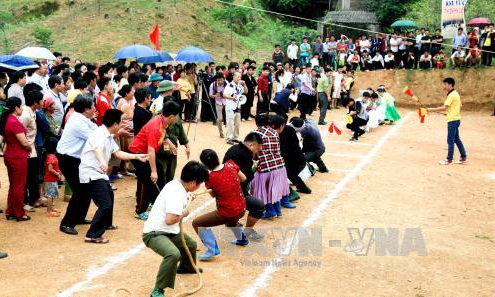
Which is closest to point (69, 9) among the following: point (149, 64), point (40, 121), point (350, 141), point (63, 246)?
point (149, 64)

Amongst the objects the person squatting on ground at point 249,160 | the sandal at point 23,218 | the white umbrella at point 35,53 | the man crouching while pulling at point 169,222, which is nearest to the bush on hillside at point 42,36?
the white umbrella at point 35,53

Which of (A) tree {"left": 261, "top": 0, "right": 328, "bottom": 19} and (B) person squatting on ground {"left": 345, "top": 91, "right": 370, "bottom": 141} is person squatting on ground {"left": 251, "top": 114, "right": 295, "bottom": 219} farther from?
(A) tree {"left": 261, "top": 0, "right": 328, "bottom": 19}

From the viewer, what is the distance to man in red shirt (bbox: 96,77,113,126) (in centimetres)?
940

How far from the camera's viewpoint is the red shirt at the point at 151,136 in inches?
297

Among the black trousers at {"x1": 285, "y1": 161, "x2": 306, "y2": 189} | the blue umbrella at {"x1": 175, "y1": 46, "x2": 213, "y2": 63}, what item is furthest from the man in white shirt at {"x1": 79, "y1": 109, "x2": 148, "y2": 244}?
the blue umbrella at {"x1": 175, "y1": 46, "x2": 213, "y2": 63}

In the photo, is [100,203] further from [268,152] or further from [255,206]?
[268,152]

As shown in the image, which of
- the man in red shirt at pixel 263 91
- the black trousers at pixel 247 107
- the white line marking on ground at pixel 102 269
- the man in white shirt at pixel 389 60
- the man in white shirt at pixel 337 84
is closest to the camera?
the white line marking on ground at pixel 102 269

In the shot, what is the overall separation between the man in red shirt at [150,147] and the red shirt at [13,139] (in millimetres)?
1515

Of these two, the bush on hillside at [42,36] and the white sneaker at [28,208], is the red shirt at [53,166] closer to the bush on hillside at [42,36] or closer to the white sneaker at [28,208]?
the white sneaker at [28,208]

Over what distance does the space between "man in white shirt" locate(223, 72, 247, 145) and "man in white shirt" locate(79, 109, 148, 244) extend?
670cm

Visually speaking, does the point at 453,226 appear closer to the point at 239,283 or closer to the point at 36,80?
the point at 239,283

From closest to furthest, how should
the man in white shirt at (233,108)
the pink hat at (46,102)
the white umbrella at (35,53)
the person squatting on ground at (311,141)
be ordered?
1. the pink hat at (46,102)
2. the person squatting on ground at (311,141)
3. the white umbrella at (35,53)
4. the man in white shirt at (233,108)

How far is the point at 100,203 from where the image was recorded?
6895 millimetres

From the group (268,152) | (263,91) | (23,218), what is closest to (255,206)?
(268,152)
